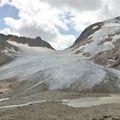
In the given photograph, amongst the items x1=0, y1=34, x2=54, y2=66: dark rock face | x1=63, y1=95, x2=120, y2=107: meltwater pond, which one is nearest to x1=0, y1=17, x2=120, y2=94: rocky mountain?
x1=0, y1=34, x2=54, y2=66: dark rock face

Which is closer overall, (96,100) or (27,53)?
(96,100)

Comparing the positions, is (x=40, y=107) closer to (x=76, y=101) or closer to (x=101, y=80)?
(x=76, y=101)

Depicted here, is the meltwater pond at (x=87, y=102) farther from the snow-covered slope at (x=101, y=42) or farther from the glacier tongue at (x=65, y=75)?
the snow-covered slope at (x=101, y=42)

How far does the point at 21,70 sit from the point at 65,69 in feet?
66.4

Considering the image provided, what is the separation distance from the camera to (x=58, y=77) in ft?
254

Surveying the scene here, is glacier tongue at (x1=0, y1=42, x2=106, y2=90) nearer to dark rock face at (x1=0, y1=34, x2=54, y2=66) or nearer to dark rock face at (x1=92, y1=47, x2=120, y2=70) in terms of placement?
dark rock face at (x1=92, y1=47, x2=120, y2=70)

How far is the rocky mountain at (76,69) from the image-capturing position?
72000mm

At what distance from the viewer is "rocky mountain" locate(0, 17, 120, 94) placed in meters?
72.0

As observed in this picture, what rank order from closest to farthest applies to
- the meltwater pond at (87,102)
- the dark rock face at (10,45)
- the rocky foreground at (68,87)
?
the rocky foreground at (68,87)
the meltwater pond at (87,102)
the dark rock face at (10,45)

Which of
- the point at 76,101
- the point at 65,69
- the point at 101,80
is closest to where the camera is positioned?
the point at 76,101

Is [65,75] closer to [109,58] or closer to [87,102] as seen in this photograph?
[109,58]

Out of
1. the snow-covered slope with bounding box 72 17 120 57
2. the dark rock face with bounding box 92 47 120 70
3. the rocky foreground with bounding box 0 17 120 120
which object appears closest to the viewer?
the rocky foreground with bounding box 0 17 120 120

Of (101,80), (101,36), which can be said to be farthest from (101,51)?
(101,80)

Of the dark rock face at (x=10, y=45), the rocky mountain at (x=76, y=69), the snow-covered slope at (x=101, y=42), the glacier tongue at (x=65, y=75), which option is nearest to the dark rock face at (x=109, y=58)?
the rocky mountain at (x=76, y=69)
